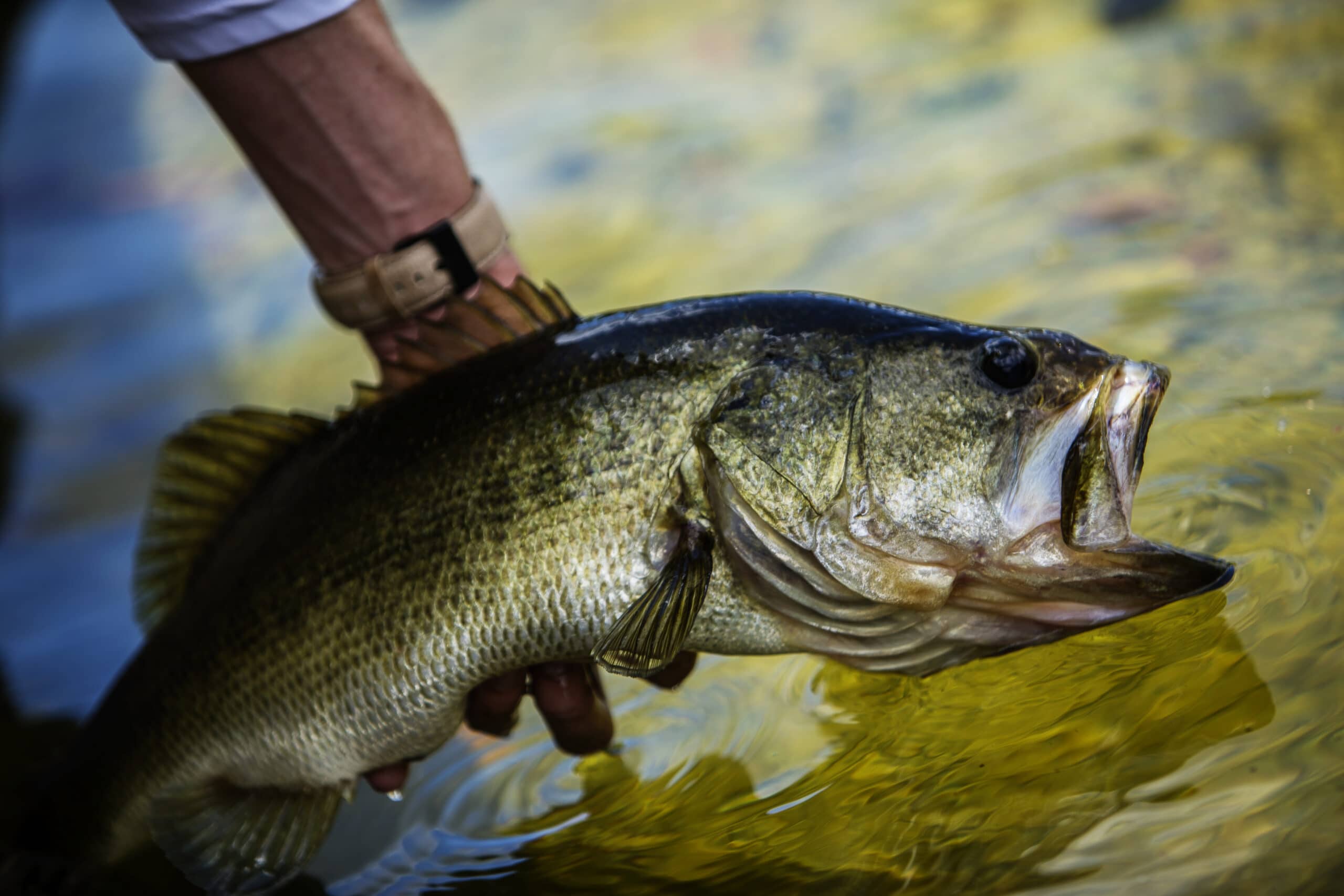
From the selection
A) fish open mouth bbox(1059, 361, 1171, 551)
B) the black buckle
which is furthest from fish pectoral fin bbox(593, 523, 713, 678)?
the black buckle

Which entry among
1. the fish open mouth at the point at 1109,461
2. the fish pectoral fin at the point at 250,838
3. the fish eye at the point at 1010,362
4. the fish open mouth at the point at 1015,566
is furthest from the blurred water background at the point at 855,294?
the fish eye at the point at 1010,362

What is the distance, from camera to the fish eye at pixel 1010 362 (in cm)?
221

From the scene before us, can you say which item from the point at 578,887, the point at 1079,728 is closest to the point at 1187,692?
the point at 1079,728

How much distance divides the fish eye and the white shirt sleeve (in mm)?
1719

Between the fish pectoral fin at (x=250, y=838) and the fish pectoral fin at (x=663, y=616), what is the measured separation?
90 centimetres

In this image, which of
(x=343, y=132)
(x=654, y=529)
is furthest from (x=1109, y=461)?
(x=343, y=132)

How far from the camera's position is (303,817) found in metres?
2.77

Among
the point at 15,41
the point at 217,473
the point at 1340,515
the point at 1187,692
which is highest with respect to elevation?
the point at 15,41

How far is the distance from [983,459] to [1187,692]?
0.66 meters

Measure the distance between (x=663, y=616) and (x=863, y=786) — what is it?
0.64 meters

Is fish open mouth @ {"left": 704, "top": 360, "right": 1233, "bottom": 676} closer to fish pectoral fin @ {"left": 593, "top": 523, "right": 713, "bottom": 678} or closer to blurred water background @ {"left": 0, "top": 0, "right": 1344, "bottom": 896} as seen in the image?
fish pectoral fin @ {"left": 593, "top": 523, "right": 713, "bottom": 678}

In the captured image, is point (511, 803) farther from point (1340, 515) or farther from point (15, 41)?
point (15, 41)

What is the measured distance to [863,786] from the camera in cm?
252

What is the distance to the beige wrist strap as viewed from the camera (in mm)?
2906
